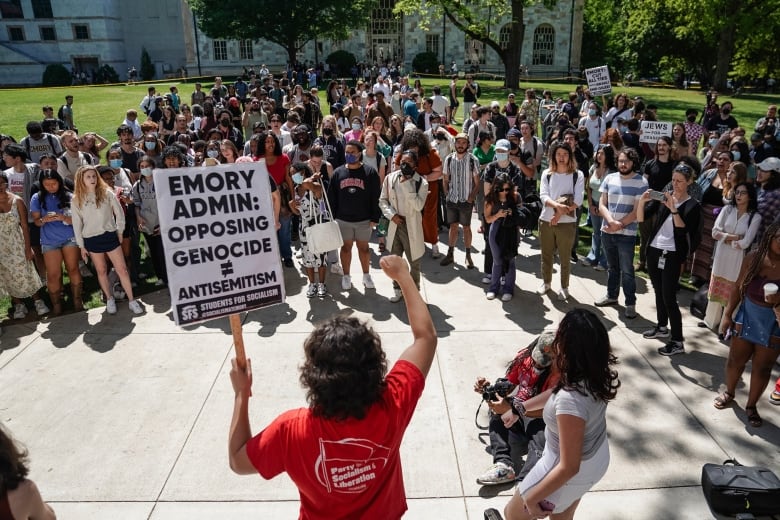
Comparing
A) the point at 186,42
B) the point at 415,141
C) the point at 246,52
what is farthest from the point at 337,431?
the point at 186,42

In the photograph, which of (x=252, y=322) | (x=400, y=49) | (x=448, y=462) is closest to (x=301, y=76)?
(x=400, y=49)

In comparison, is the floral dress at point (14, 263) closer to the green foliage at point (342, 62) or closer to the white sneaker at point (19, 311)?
the white sneaker at point (19, 311)

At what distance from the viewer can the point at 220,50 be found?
169 feet

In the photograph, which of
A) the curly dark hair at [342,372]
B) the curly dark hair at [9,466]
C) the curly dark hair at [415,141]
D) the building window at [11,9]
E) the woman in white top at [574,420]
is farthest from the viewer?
the building window at [11,9]

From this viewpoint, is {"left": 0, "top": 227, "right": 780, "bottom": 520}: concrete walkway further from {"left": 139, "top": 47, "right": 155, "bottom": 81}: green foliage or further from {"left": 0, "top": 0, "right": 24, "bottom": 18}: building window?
{"left": 0, "top": 0, "right": 24, "bottom": 18}: building window

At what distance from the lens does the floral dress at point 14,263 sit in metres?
7.24

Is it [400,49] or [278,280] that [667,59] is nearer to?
[400,49]

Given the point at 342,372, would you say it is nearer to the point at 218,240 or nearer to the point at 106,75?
the point at 218,240

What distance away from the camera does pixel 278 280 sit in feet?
11.3

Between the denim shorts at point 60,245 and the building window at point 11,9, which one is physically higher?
the building window at point 11,9

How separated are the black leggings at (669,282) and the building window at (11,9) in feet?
204

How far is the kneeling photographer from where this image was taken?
14.0 feet

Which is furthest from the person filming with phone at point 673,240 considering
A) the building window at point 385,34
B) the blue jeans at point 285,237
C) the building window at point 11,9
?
the building window at point 11,9

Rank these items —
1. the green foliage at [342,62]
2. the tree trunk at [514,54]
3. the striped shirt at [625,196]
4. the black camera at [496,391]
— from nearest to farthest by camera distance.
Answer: the black camera at [496,391] → the striped shirt at [625,196] → the tree trunk at [514,54] → the green foliage at [342,62]
